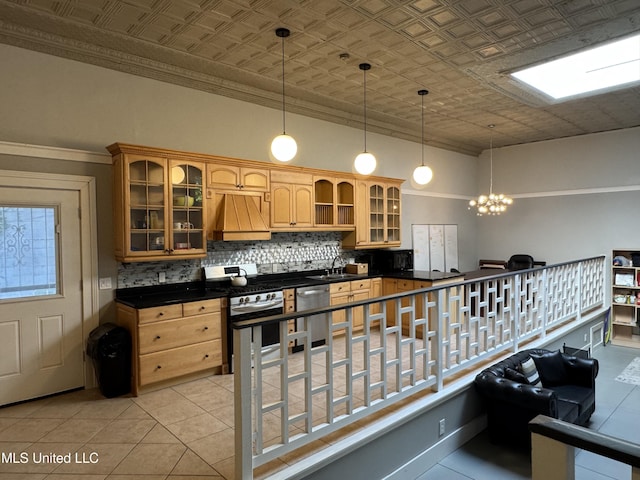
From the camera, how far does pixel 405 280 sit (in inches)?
237

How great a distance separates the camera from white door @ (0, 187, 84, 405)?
3713mm

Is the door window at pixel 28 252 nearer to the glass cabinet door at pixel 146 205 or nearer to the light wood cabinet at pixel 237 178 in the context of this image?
the glass cabinet door at pixel 146 205

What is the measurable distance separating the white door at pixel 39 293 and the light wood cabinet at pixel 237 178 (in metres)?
1.37

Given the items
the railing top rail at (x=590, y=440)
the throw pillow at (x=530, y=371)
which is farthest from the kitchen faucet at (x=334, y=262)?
the railing top rail at (x=590, y=440)

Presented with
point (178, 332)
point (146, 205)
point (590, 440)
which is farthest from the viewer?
point (146, 205)

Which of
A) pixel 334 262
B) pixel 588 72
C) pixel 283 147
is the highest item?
pixel 588 72

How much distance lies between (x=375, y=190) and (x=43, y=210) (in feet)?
14.6

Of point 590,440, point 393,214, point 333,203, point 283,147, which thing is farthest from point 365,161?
point 590,440

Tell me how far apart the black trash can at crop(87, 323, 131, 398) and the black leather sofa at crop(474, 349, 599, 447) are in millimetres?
3306

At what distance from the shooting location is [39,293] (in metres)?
3.89

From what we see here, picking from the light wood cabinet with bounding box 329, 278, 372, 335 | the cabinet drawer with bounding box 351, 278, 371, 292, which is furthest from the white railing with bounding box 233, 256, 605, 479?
the cabinet drawer with bounding box 351, 278, 371, 292

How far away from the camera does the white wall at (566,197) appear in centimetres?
754

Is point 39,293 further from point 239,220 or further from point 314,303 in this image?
point 314,303

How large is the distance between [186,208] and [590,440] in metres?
4.06
